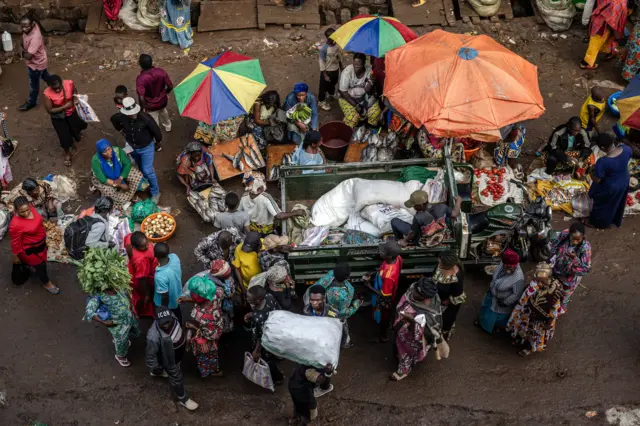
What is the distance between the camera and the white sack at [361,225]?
801cm

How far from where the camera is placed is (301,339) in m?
6.01

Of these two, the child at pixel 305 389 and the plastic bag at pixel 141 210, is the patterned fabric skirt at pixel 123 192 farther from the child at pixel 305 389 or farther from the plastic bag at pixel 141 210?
the child at pixel 305 389

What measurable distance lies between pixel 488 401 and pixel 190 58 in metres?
8.05

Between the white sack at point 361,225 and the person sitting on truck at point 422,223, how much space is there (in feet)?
1.24

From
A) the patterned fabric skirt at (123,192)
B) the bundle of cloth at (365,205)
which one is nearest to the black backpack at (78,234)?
the patterned fabric skirt at (123,192)

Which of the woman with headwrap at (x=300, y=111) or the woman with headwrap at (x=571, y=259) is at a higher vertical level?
the woman with headwrap at (x=300, y=111)

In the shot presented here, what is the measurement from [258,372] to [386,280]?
1.70m

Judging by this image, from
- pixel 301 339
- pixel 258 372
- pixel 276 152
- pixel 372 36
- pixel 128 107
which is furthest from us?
pixel 276 152

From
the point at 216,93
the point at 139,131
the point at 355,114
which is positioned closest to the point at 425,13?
the point at 355,114

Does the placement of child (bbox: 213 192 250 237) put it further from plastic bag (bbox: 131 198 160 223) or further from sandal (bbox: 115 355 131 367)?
sandal (bbox: 115 355 131 367)

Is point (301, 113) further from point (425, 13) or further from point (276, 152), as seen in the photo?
point (425, 13)

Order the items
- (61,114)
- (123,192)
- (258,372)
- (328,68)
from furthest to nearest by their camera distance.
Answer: (328,68) < (61,114) < (123,192) < (258,372)

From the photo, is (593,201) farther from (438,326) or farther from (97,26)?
(97,26)

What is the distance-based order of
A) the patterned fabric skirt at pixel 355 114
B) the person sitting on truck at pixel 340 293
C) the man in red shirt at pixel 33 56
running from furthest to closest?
the man in red shirt at pixel 33 56 → the patterned fabric skirt at pixel 355 114 → the person sitting on truck at pixel 340 293
